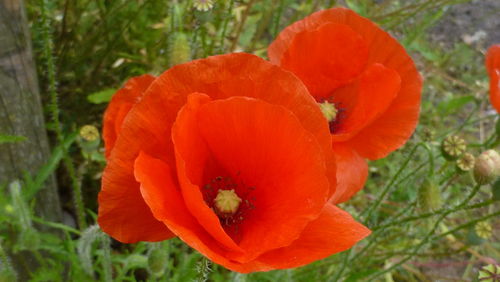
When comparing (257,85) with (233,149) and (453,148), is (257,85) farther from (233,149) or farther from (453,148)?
(453,148)

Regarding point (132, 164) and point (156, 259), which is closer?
point (132, 164)

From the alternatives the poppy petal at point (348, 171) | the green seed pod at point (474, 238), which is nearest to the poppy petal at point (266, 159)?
the poppy petal at point (348, 171)

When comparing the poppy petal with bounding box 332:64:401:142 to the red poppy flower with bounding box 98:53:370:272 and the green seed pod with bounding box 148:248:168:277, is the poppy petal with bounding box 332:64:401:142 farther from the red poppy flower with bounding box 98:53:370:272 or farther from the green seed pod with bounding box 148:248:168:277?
the green seed pod with bounding box 148:248:168:277

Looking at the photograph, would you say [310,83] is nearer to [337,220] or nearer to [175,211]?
[337,220]

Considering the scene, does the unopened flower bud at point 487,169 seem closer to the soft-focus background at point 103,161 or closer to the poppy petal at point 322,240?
the soft-focus background at point 103,161

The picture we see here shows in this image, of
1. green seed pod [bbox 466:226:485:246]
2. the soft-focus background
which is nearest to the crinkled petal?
the soft-focus background

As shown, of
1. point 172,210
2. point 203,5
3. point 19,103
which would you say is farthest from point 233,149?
point 19,103
